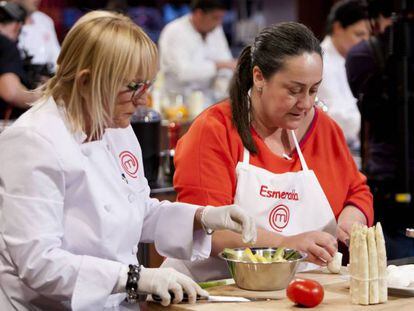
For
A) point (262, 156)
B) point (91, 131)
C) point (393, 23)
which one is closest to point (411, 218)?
point (393, 23)

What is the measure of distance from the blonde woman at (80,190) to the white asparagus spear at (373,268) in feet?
0.99

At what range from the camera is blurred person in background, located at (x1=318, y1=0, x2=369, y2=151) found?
204 inches

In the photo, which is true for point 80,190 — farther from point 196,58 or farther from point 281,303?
point 196,58

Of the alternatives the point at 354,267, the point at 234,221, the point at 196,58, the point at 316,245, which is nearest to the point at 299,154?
the point at 316,245

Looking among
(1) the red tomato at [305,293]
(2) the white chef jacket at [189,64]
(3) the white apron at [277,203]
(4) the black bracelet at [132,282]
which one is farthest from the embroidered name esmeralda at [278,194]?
(2) the white chef jacket at [189,64]

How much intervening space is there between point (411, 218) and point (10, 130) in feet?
7.73

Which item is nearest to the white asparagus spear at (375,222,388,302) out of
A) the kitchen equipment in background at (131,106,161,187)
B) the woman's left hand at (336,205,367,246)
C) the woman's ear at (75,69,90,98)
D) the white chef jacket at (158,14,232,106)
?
the woman's left hand at (336,205,367,246)

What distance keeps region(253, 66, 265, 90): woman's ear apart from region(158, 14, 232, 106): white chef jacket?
4.14 metres

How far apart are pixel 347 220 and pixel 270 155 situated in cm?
33

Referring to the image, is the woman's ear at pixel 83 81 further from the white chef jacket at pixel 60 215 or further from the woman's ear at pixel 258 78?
the woman's ear at pixel 258 78

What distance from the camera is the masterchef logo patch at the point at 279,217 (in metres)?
2.78

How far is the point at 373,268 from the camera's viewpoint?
2172 millimetres

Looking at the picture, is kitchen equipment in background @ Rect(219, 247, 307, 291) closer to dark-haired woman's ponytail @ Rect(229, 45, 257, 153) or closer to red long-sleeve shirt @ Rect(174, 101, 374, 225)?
red long-sleeve shirt @ Rect(174, 101, 374, 225)

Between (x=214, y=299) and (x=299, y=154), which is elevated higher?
(x=299, y=154)
